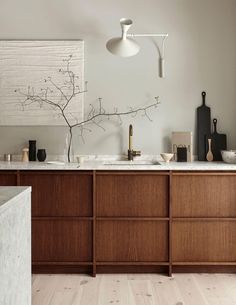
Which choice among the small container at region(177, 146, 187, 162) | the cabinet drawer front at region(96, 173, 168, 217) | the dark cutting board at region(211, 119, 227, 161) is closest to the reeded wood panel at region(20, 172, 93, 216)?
the cabinet drawer front at region(96, 173, 168, 217)

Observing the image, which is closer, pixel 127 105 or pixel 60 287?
pixel 60 287

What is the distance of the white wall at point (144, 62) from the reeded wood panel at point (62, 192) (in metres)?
0.58

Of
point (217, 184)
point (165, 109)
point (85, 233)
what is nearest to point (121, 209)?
point (85, 233)

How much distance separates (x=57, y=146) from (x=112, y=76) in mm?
831

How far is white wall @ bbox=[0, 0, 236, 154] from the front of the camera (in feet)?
12.7

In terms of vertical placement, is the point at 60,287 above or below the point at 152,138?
below

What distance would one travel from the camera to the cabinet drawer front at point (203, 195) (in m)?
3.40

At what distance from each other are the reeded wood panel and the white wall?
58 centimetres

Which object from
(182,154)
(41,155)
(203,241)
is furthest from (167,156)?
(41,155)

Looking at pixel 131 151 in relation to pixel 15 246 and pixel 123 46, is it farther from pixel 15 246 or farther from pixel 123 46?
pixel 15 246

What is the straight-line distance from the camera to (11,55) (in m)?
3.86

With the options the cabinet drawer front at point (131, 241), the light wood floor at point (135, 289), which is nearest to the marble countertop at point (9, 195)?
the light wood floor at point (135, 289)

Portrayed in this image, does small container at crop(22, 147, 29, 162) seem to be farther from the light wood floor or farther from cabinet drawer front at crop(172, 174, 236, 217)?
cabinet drawer front at crop(172, 174, 236, 217)

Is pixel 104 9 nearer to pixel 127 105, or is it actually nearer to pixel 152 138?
pixel 127 105
